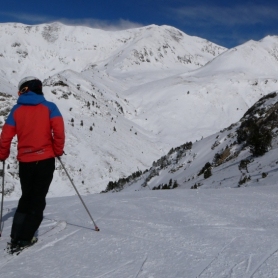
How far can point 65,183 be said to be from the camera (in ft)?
70.3

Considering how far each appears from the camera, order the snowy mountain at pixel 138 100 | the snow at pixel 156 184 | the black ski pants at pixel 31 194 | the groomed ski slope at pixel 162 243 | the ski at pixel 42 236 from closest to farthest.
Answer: the groomed ski slope at pixel 162 243
the snow at pixel 156 184
the ski at pixel 42 236
the black ski pants at pixel 31 194
the snowy mountain at pixel 138 100

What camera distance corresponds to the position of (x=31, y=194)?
14.5 ft

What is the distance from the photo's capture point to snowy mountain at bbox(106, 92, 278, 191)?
34.7 ft

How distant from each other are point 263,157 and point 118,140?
1945 centimetres

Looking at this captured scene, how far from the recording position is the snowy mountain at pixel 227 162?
10570 mm

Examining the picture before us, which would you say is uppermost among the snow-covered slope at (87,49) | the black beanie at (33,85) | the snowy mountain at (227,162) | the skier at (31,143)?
the snow-covered slope at (87,49)

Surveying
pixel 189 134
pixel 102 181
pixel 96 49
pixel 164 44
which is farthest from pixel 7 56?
pixel 102 181


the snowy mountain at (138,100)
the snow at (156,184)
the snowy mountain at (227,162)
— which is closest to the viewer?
the snow at (156,184)

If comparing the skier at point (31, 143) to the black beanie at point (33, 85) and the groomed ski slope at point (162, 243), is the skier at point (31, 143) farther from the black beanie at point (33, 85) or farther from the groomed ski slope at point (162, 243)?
the groomed ski slope at point (162, 243)

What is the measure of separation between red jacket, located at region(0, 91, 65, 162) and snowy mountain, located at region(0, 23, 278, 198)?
52.3ft

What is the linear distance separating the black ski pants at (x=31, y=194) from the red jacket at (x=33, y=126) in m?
0.11

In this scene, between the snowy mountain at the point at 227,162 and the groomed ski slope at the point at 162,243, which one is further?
the snowy mountain at the point at 227,162

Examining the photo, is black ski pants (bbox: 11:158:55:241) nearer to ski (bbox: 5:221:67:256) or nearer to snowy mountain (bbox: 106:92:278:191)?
ski (bbox: 5:221:67:256)

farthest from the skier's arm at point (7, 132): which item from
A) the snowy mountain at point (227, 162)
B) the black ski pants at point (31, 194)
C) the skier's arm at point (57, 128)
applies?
the snowy mountain at point (227, 162)
